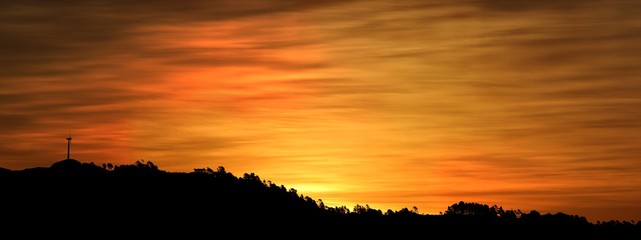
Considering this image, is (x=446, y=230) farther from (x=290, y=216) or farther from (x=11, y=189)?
(x=11, y=189)

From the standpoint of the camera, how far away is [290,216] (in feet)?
605

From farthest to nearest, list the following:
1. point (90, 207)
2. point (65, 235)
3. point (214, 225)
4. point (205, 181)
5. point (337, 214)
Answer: point (337, 214) → point (205, 181) → point (214, 225) → point (90, 207) → point (65, 235)

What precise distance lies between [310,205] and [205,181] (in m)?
20.2

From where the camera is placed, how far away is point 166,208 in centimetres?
16875

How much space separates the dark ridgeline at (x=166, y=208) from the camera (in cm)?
15250

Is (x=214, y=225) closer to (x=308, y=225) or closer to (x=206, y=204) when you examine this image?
(x=206, y=204)

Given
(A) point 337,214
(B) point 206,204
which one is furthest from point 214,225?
(A) point 337,214

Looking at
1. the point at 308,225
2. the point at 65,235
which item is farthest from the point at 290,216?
the point at 65,235

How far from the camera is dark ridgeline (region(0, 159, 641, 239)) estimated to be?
500 feet

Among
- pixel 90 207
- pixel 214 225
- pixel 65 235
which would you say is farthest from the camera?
pixel 214 225

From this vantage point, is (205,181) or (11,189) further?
(205,181)

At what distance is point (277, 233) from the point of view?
579ft

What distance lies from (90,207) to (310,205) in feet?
150

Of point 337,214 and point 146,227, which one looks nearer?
point 146,227
